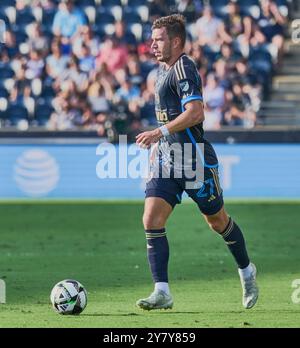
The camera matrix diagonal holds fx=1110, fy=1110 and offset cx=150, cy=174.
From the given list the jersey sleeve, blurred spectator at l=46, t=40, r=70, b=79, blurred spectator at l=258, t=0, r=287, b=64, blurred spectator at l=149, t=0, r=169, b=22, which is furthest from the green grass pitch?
blurred spectator at l=149, t=0, r=169, b=22

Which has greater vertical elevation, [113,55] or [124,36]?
[124,36]

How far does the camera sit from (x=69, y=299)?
8.60 meters

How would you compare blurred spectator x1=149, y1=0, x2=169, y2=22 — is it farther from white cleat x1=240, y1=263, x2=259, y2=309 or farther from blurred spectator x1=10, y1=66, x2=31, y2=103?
white cleat x1=240, y1=263, x2=259, y2=309

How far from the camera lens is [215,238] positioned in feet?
48.2

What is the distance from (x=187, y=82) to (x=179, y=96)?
7.0 inches

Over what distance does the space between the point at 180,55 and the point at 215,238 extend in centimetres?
602

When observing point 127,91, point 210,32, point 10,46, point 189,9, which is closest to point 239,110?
point 127,91

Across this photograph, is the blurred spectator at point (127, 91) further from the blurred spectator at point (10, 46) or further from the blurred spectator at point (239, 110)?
the blurred spectator at point (10, 46)

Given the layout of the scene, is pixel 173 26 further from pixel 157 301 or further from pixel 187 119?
pixel 157 301

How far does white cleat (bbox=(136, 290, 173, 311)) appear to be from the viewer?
8.72 meters

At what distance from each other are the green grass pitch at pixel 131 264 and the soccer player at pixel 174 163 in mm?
376

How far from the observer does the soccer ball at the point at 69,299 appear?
8.59 meters

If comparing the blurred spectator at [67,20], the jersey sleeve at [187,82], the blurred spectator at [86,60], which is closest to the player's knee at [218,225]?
the jersey sleeve at [187,82]

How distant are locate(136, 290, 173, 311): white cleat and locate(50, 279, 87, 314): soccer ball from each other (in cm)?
46
